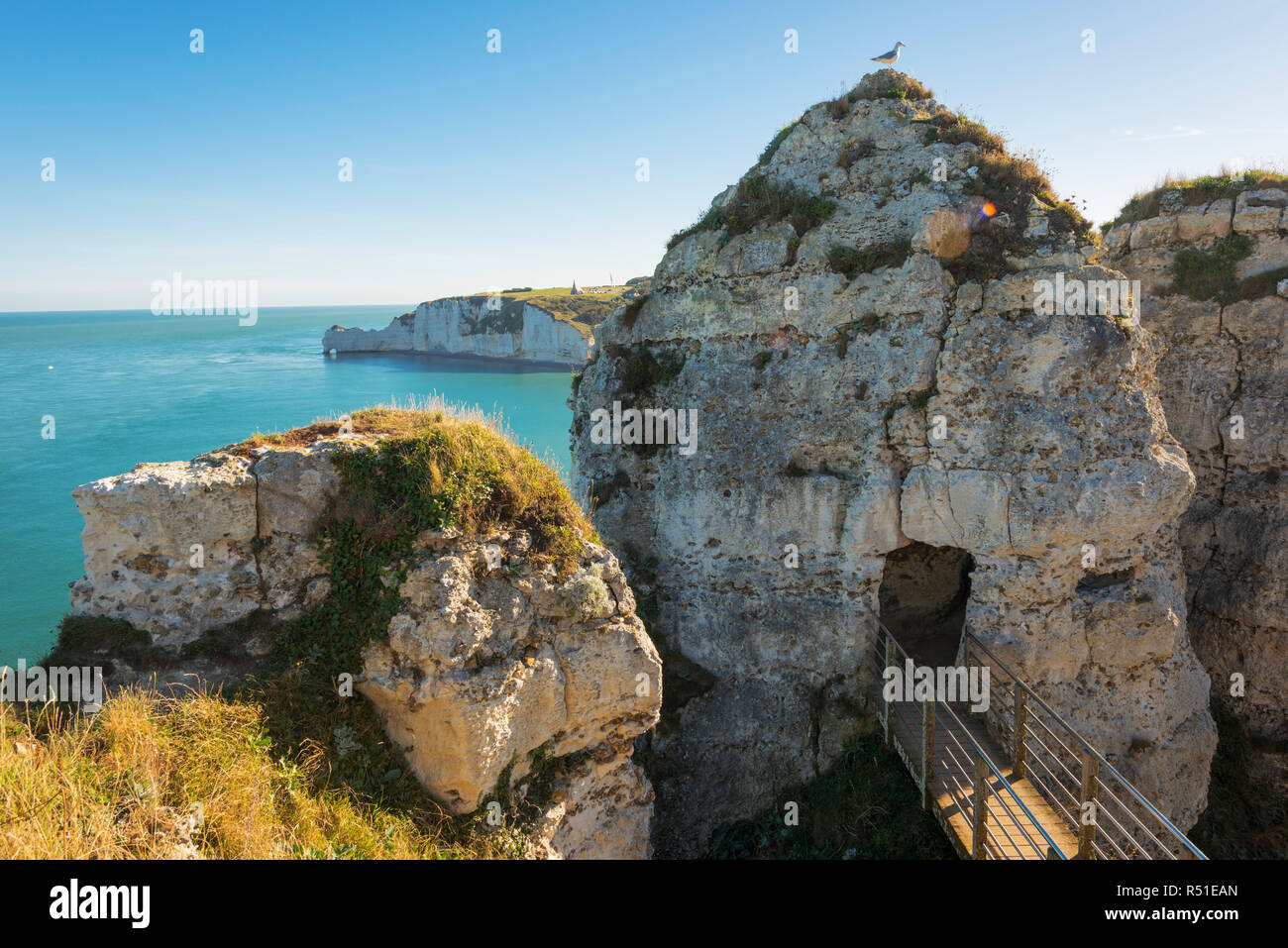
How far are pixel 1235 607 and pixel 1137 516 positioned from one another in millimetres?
6509

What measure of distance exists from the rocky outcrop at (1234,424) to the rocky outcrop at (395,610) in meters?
14.0

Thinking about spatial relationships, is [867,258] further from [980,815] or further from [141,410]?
[141,410]

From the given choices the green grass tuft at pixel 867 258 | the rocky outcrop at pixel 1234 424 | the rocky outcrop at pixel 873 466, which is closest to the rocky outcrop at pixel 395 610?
the rocky outcrop at pixel 873 466

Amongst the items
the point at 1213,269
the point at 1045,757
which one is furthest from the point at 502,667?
the point at 1213,269

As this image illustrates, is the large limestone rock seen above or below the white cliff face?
below

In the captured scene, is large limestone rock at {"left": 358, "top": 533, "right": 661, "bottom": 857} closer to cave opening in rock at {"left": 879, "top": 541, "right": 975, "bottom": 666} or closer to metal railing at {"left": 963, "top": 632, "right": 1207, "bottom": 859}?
metal railing at {"left": 963, "top": 632, "right": 1207, "bottom": 859}

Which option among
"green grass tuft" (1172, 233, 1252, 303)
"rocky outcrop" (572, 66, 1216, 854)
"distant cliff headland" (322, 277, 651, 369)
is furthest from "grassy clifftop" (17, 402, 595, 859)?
"distant cliff headland" (322, 277, 651, 369)

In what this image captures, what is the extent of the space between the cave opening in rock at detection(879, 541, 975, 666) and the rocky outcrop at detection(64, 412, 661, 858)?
7419mm

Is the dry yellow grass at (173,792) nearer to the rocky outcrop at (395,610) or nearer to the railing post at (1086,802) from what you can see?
the rocky outcrop at (395,610)

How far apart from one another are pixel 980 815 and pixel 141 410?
213 feet

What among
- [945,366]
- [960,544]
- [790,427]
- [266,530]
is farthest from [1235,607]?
[266,530]

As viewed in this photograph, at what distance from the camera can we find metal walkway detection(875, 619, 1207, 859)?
682cm

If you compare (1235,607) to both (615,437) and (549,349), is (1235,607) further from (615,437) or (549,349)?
(549,349)

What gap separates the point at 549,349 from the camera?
246ft
